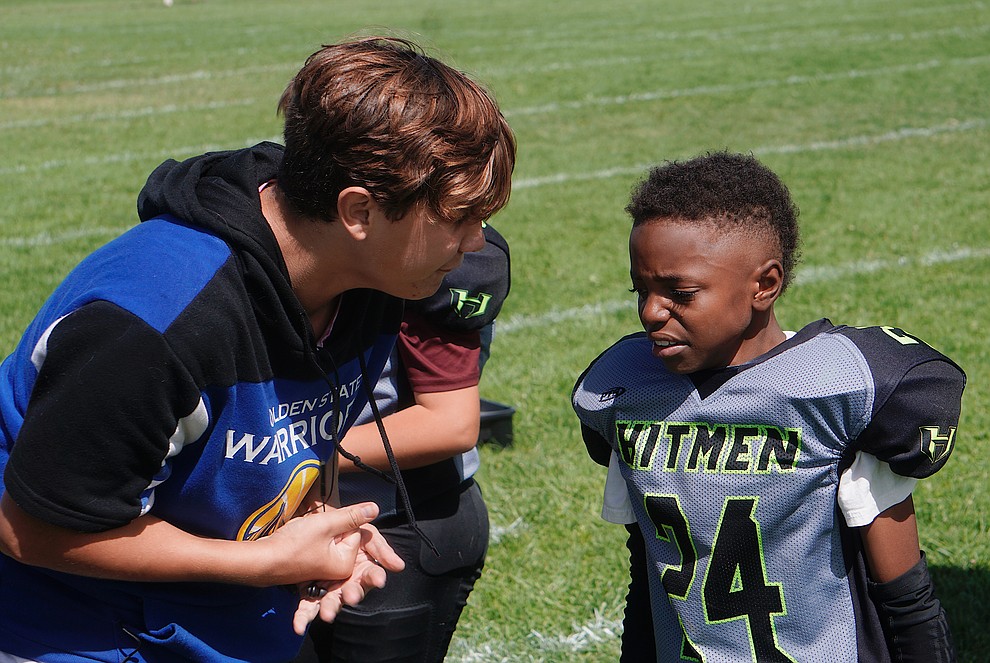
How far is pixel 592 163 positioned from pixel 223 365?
8092mm

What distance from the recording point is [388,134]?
1784mm

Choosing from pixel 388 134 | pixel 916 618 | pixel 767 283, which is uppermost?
pixel 388 134

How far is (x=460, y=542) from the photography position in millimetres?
2639

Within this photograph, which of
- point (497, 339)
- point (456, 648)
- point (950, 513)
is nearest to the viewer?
point (456, 648)

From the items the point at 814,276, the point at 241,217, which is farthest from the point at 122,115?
the point at 241,217

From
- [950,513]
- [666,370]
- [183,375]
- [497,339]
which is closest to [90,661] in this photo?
[183,375]

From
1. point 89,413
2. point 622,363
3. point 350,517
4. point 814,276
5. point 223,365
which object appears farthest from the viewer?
point 814,276

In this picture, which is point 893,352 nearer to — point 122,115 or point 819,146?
point 819,146

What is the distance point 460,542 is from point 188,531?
0.83 meters

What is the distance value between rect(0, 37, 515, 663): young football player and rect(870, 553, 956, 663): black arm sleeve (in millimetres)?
940

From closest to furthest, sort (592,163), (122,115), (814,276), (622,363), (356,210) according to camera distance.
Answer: (356,210) < (622,363) < (814,276) < (592,163) < (122,115)

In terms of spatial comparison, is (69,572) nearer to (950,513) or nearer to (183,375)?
(183,375)

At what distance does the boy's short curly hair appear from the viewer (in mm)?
2115

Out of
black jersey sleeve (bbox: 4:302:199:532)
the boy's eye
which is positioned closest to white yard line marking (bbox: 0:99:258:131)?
the boy's eye
